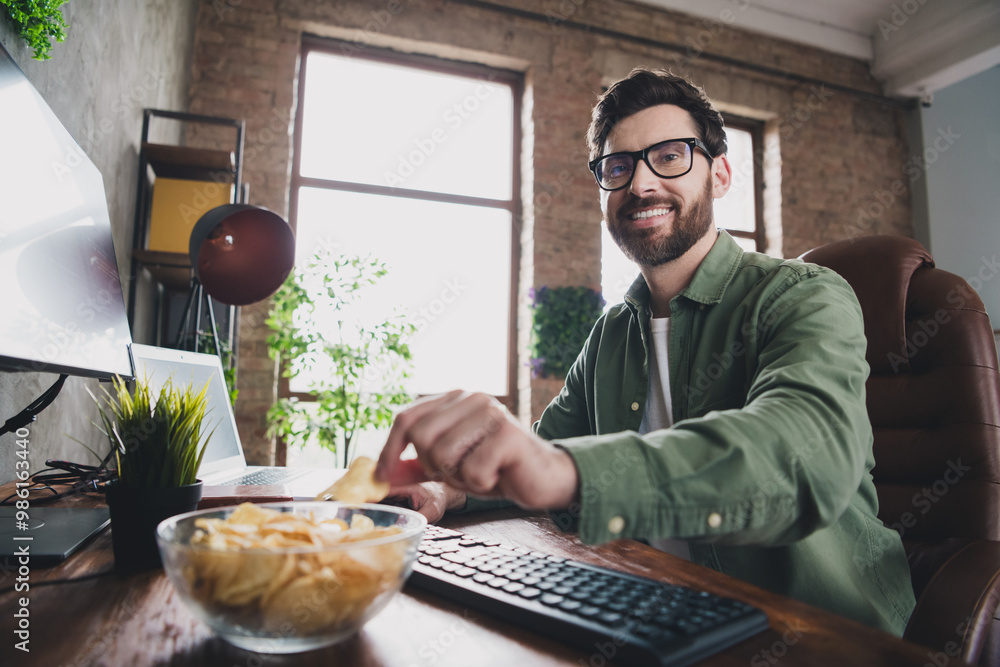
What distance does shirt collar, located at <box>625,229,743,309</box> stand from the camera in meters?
1.23

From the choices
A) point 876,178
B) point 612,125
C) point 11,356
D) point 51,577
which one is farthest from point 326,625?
point 876,178

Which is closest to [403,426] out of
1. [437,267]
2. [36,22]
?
[36,22]

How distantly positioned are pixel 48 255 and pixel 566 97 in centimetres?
397

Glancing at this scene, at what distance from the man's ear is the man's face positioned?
0.03m

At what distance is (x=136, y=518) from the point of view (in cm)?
72

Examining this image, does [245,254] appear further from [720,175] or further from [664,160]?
[720,175]

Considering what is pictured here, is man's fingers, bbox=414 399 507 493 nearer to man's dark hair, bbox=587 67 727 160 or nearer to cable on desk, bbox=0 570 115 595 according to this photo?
cable on desk, bbox=0 570 115 595

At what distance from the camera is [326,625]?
0.47 m

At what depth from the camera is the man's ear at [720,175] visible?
4.94ft

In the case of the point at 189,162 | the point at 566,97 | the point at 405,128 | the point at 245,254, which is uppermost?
the point at 566,97

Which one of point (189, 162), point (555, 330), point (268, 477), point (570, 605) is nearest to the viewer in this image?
point (570, 605)

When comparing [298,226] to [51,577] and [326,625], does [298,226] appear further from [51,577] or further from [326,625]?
[326,625]

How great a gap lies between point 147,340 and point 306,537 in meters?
2.46

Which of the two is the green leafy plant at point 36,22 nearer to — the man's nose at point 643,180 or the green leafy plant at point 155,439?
the green leafy plant at point 155,439
